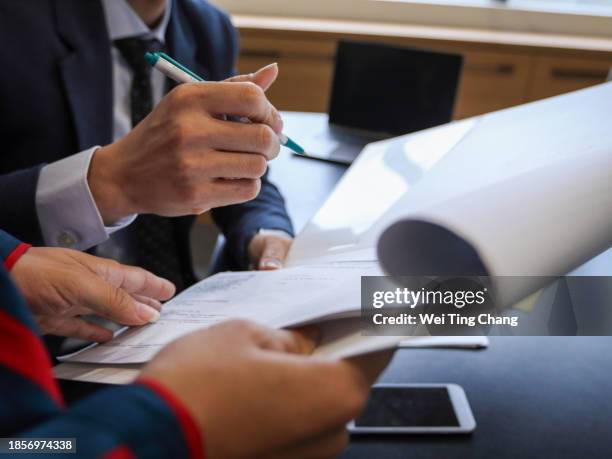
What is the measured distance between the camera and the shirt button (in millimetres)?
828

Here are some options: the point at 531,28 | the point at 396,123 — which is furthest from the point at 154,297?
the point at 531,28

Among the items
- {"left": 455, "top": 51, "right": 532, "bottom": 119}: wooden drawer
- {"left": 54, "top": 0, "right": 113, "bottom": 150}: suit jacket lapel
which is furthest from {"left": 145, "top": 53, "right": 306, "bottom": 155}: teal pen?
{"left": 455, "top": 51, "right": 532, "bottom": 119}: wooden drawer

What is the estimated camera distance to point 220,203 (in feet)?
2.43

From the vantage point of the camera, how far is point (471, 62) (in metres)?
2.54

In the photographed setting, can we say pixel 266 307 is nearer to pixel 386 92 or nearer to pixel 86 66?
pixel 86 66

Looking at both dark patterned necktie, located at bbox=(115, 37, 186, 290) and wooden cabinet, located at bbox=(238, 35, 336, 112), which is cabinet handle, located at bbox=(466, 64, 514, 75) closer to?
wooden cabinet, located at bbox=(238, 35, 336, 112)

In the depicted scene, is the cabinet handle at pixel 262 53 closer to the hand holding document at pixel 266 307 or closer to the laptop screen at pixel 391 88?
the laptop screen at pixel 391 88

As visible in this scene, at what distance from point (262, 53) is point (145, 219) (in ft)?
5.01

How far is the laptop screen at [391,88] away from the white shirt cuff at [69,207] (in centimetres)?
100

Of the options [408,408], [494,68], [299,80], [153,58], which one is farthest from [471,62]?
[408,408]

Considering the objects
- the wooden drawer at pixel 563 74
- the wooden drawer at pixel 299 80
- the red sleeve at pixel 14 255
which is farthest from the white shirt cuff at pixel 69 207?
the wooden drawer at pixel 563 74

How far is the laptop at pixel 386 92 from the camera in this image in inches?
63.6

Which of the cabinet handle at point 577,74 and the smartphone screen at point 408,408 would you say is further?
the cabinet handle at point 577,74

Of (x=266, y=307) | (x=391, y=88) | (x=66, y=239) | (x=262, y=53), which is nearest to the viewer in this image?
(x=266, y=307)
